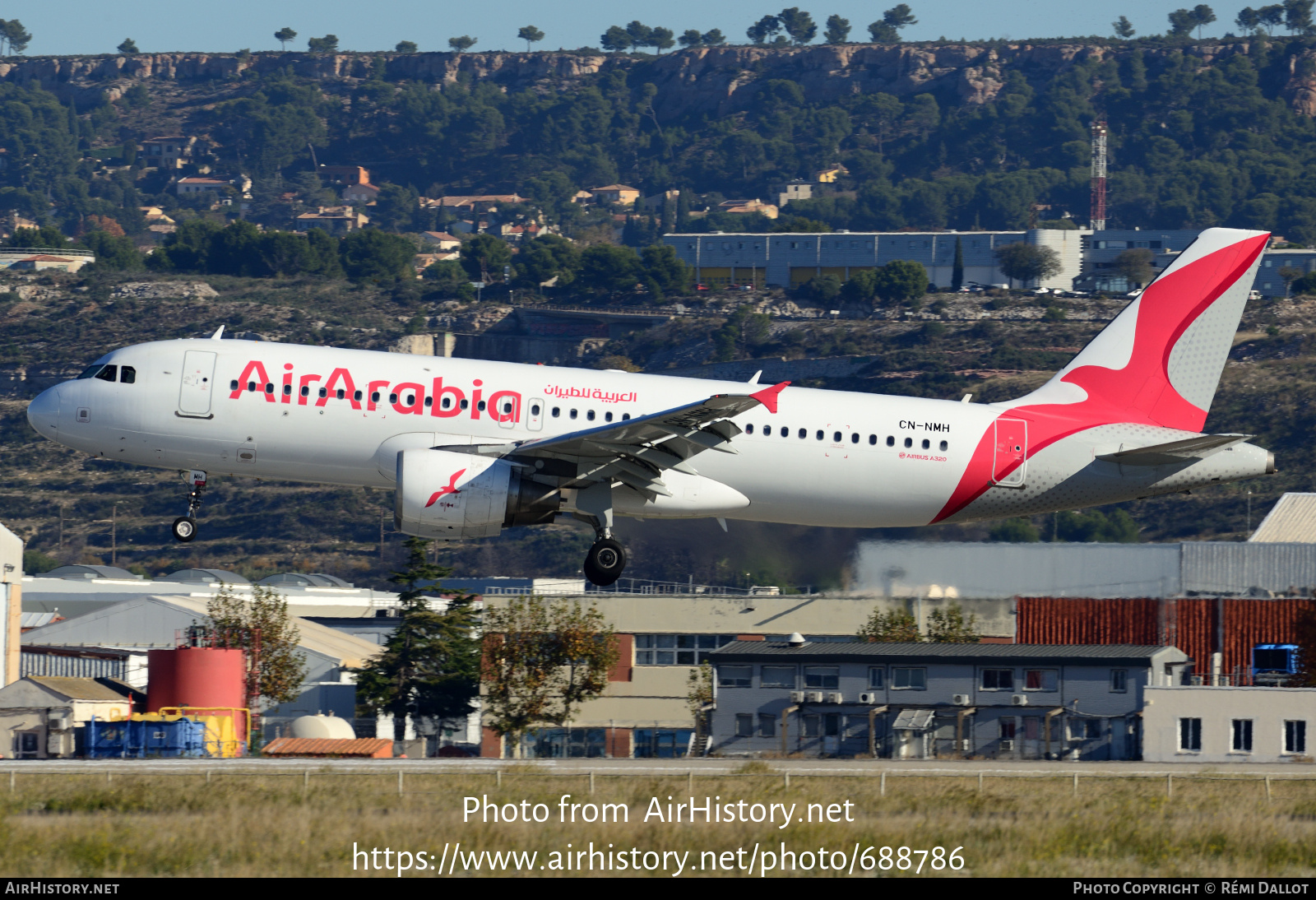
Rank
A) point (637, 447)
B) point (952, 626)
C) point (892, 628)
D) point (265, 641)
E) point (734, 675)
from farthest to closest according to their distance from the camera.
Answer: point (265, 641)
point (892, 628)
point (952, 626)
point (734, 675)
point (637, 447)

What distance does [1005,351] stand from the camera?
200 metres

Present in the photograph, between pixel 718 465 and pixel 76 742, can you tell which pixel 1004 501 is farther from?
pixel 76 742

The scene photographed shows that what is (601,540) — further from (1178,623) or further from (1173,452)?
(1178,623)

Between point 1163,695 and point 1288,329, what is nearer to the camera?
point 1163,695

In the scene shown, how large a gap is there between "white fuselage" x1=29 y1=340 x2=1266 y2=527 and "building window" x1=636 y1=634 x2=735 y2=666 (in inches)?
1537

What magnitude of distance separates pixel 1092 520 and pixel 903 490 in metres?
96.8

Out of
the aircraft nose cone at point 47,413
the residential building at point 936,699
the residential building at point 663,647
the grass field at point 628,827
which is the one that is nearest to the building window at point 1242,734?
the residential building at point 936,699

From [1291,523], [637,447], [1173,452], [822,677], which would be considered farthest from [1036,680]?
[1291,523]

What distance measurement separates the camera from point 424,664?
88875 millimetres

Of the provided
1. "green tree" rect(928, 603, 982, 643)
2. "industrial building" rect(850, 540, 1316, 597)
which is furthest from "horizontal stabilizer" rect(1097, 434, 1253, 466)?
"green tree" rect(928, 603, 982, 643)

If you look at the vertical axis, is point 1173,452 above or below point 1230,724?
above

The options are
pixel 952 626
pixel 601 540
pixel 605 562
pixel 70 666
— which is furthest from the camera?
pixel 70 666

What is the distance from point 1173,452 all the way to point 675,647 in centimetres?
4238
